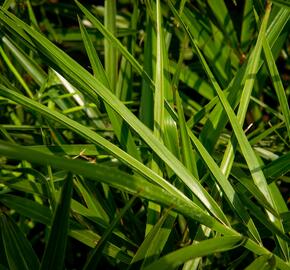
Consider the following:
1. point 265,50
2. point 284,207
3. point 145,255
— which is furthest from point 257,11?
point 145,255

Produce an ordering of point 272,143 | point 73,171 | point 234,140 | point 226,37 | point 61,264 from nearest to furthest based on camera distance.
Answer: point 73,171
point 61,264
point 234,140
point 272,143
point 226,37

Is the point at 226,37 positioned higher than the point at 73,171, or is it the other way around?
the point at 226,37

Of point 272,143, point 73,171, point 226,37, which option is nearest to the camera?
point 73,171

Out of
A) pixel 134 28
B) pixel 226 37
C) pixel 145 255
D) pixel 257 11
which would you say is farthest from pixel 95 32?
pixel 145 255

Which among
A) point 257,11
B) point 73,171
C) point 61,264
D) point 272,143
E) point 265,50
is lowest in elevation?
point 61,264

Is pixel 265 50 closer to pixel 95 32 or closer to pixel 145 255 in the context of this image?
pixel 145 255

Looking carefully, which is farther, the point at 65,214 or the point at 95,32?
the point at 95,32

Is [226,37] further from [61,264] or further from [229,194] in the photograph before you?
[61,264]
